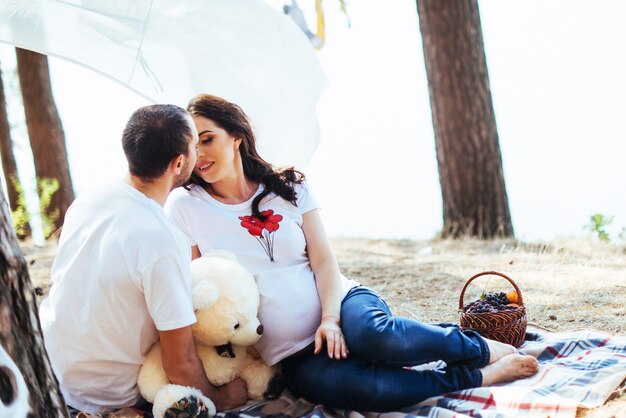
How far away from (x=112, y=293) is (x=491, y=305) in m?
1.45

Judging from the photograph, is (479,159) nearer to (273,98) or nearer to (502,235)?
(502,235)

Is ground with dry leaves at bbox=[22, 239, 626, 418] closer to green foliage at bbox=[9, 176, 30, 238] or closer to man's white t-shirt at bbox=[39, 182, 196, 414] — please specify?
green foliage at bbox=[9, 176, 30, 238]

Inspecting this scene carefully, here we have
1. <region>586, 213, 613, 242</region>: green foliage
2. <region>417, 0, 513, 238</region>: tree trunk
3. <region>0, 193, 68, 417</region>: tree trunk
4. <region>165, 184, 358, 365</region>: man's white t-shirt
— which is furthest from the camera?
<region>417, 0, 513, 238</region>: tree trunk

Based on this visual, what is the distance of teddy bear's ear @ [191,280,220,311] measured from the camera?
6.72 feet

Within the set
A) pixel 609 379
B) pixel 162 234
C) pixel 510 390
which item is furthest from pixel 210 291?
pixel 609 379

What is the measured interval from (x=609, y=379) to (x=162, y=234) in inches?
57.3

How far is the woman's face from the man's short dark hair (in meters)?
0.35

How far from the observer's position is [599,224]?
516 cm

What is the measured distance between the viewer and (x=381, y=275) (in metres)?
4.33

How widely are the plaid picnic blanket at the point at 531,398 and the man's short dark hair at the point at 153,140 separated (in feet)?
2.60

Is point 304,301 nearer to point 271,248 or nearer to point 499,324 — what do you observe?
point 271,248

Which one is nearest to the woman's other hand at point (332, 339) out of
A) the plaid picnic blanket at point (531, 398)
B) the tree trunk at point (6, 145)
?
the plaid picnic blanket at point (531, 398)

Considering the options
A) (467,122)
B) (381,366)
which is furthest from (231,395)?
(467,122)

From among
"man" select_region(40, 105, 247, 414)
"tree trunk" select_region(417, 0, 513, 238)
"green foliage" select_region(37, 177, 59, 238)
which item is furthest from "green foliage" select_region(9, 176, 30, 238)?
"man" select_region(40, 105, 247, 414)
